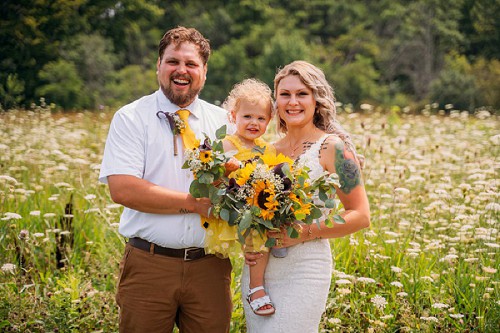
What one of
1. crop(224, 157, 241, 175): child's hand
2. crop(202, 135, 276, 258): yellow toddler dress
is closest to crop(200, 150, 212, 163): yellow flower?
crop(224, 157, 241, 175): child's hand

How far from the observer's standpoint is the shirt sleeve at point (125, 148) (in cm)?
331

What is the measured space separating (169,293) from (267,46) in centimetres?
3563

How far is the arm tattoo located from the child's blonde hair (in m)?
0.60

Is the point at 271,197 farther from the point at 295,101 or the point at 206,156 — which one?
the point at 295,101

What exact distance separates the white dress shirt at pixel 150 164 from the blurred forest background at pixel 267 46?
1011 inches

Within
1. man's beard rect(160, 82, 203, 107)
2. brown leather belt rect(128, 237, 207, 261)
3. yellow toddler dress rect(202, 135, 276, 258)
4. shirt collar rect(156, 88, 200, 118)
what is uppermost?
man's beard rect(160, 82, 203, 107)

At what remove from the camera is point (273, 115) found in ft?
12.2

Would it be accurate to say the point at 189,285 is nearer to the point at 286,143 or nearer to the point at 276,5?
the point at 286,143

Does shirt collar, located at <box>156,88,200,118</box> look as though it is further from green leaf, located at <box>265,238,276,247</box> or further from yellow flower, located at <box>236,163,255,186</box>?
green leaf, located at <box>265,238,276,247</box>

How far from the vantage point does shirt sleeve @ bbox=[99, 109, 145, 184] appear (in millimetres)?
3309

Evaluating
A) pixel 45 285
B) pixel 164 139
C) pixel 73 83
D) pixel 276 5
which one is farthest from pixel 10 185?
pixel 276 5

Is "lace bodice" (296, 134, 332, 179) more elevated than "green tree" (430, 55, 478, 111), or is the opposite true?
"lace bodice" (296, 134, 332, 179)

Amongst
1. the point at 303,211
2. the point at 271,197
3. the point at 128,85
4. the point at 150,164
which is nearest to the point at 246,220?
the point at 271,197

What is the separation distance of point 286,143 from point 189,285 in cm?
100
